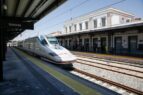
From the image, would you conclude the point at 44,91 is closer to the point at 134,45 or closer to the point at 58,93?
the point at 58,93

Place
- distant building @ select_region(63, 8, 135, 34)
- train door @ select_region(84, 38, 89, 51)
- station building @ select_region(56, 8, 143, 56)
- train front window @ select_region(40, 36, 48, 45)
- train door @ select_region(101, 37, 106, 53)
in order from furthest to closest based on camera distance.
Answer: distant building @ select_region(63, 8, 135, 34) < train door @ select_region(84, 38, 89, 51) < train door @ select_region(101, 37, 106, 53) < station building @ select_region(56, 8, 143, 56) < train front window @ select_region(40, 36, 48, 45)

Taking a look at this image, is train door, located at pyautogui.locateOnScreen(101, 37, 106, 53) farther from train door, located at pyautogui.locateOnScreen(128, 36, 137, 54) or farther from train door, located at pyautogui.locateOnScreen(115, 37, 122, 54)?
train door, located at pyautogui.locateOnScreen(128, 36, 137, 54)

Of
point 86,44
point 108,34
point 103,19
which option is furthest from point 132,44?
point 103,19

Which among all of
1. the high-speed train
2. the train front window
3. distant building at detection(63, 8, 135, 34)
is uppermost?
distant building at detection(63, 8, 135, 34)

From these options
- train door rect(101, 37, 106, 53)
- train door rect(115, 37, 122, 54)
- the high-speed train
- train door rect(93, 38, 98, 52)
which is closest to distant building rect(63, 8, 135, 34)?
train door rect(93, 38, 98, 52)

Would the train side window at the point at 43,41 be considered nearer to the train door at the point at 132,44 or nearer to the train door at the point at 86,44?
the train door at the point at 132,44

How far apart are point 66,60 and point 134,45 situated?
13683mm

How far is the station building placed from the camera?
24.0 metres

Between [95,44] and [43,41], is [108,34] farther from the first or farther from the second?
[43,41]

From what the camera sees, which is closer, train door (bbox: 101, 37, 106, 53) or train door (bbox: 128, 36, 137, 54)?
train door (bbox: 128, 36, 137, 54)

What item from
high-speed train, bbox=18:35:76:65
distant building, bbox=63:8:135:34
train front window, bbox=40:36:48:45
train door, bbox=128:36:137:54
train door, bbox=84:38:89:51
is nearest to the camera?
high-speed train, bbox=18:35:76:65

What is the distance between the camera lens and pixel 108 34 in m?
28.6

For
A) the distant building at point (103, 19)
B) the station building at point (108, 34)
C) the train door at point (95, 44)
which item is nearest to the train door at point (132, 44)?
the station building at point (108, 34)

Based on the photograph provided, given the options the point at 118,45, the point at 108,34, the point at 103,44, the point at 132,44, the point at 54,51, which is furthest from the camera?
the point at 103,44
